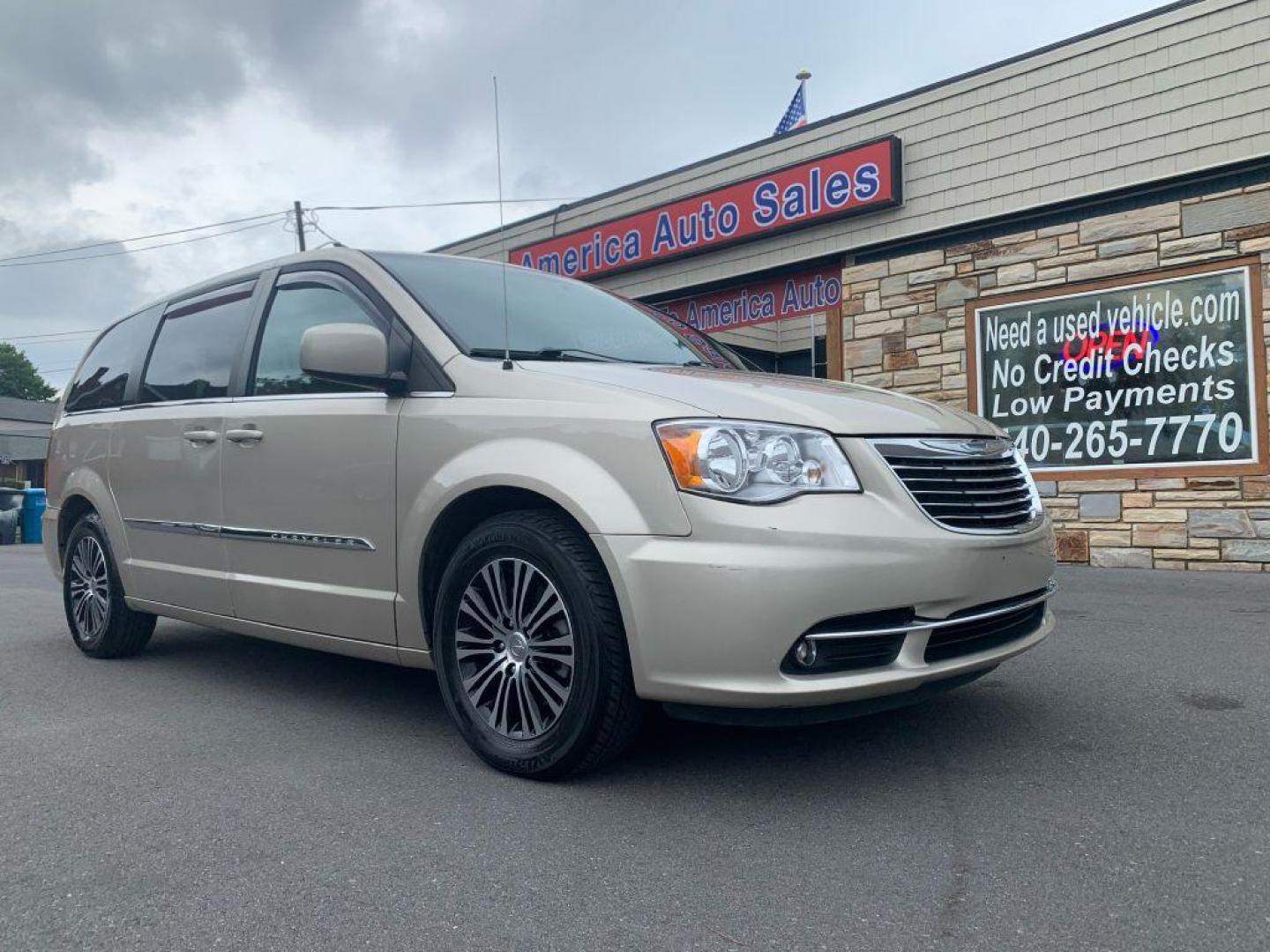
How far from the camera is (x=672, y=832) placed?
263 centimetres

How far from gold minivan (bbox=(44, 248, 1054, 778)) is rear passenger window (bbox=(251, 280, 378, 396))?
0.04ft

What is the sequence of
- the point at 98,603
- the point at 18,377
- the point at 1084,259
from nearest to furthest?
the point at 98,603, the point at 1084,259, the point at 18,377

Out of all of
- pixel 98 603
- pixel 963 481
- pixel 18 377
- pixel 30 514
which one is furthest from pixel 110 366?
pixel 18 377

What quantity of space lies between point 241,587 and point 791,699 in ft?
7.75

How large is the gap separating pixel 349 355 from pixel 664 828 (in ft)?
5.95

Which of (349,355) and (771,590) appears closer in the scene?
(771,590)

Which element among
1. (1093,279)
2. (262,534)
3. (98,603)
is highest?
(1093,279)

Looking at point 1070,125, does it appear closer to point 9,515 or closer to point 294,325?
point 294,325

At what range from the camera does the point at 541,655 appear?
118 inches


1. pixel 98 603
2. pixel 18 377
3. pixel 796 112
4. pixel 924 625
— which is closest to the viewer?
pixel 924 625

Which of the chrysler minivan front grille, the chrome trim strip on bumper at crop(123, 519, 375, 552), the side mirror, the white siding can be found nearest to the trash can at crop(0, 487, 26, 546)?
the white siding

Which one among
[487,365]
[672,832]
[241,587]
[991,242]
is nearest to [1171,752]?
[672,832]

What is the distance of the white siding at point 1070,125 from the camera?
805 centimetres

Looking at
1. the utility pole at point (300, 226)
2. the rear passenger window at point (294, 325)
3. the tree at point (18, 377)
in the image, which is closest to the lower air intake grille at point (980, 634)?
the rear passenger window at point (294, 325)
